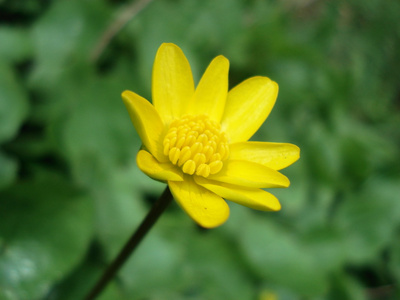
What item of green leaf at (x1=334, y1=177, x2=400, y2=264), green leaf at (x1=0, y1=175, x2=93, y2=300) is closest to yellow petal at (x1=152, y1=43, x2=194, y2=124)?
green leaf at (x1=0, y1=175, x2=93, y2=300)

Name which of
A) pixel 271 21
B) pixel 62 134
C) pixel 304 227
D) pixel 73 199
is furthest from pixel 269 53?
pixel 73 199

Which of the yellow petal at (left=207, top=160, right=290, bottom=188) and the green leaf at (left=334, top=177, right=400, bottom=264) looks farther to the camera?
the green leaf at (left=334, top=177, right=400, bottom=264)

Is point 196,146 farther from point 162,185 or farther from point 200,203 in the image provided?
point 162,185

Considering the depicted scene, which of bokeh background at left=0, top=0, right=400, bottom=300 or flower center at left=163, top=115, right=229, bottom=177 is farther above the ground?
flower center at left=163, top=115, right=229, bottom=177

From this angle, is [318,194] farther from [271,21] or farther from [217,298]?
[271,21]

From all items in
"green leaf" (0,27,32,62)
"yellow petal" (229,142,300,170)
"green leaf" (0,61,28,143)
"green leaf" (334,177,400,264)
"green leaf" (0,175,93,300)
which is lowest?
"green leaf" (0,175,93,300)

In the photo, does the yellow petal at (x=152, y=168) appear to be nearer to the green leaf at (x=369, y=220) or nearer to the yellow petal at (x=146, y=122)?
the yellow petal at (x=146, y=122)

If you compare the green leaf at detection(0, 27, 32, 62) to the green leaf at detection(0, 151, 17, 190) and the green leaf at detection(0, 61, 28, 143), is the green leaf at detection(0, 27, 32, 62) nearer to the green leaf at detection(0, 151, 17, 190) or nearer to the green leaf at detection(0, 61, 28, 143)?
the green leaf at detection(0, 61, 28, 143)
